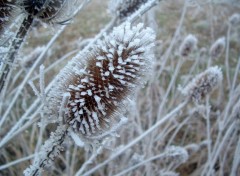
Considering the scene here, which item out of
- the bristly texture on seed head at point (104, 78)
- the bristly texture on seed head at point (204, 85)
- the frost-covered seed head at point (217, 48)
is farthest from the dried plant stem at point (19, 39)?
the frost-covered seed head at point (217, 48)

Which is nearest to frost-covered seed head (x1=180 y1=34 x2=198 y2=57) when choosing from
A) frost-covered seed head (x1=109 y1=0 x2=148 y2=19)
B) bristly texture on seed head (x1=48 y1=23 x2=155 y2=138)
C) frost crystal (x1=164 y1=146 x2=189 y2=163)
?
frost crystal (x1=164 y1=146 x2=189 y2=163)

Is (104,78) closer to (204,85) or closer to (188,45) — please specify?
(204,85)

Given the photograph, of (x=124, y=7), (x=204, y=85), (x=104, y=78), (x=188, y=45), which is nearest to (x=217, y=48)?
(x=188, y=45)

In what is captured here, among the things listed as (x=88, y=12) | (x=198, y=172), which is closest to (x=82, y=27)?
(x=88, y=12)

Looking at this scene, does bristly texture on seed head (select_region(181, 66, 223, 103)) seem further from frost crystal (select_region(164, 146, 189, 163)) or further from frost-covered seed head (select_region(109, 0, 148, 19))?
frost-covered seed head (select_region(109, 0, 148, 19))

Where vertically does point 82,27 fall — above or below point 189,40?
above

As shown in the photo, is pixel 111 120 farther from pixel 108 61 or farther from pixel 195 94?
pixel 195 94

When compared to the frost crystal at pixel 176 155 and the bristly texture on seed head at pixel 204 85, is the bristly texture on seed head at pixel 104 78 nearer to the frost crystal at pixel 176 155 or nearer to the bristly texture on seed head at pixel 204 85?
the bristly texture on seed head at pixel 204 85
